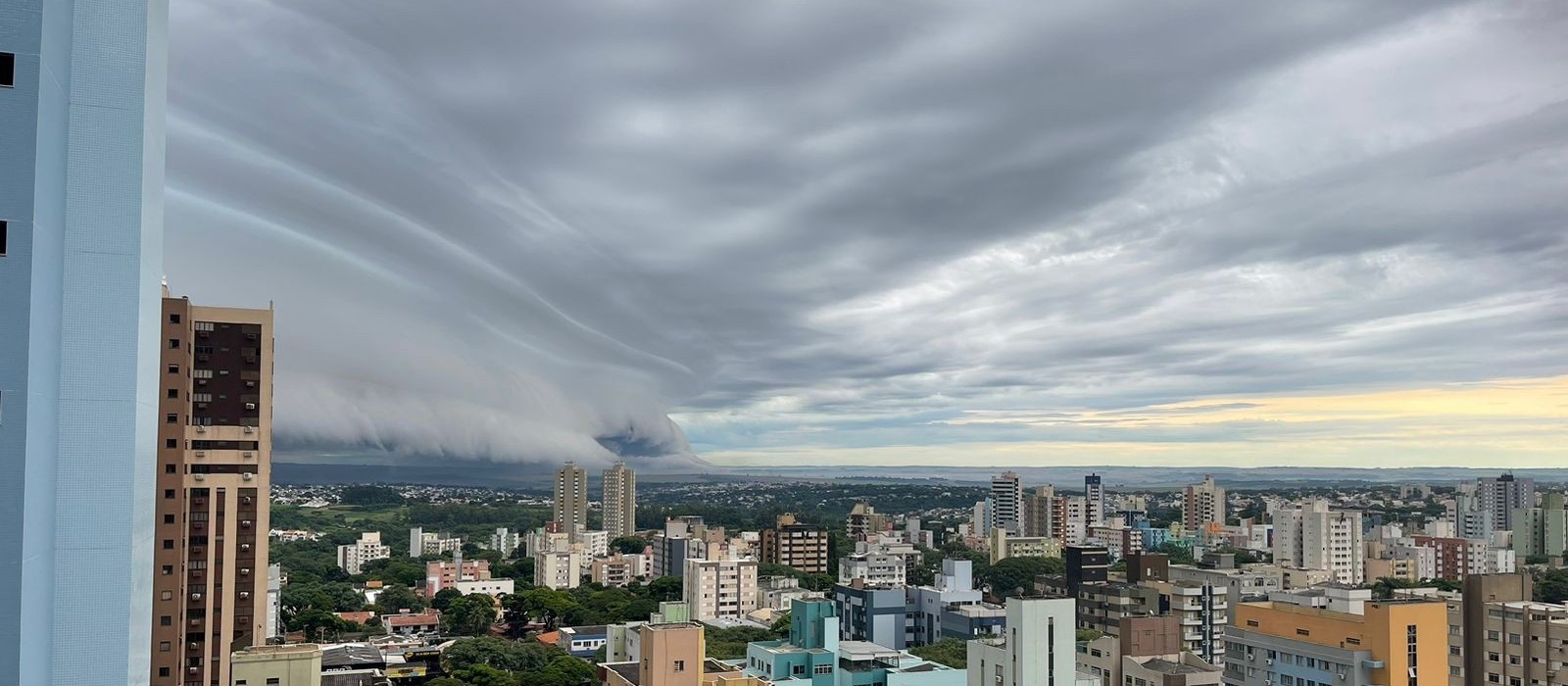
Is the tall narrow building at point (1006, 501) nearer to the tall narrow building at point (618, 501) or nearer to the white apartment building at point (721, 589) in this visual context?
the tall narrow building at point (618, 501)

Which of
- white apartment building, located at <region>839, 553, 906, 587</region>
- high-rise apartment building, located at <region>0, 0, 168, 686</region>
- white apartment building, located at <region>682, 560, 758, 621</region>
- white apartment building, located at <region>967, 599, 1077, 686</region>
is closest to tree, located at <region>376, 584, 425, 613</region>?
white apartment building, located at <region>682, 560, 758, 621</region>

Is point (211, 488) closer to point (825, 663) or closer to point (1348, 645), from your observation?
point (825, 663)

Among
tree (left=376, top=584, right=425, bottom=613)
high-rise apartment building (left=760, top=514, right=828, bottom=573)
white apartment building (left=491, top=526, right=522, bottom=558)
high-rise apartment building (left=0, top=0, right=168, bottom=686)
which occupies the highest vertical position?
high-rise apartment building (left=0, top=0, right=168, bottom=686)

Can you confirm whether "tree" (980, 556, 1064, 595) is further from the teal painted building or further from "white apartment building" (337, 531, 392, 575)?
"white apartment building" (337, 531, 392, 575)

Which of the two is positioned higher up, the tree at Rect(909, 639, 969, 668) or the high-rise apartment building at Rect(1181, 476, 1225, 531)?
the tree at Rect(909, 639, 969, 668)

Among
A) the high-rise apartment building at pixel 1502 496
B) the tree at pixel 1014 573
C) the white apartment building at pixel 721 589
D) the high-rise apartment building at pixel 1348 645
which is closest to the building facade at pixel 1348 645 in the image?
the high-rise apartment building at pixel 1348 645

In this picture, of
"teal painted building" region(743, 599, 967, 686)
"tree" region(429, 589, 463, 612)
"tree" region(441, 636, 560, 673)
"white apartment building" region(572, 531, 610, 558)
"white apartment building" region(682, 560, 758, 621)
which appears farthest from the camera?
"white apartment building" region(572, 531, 610, 558)
